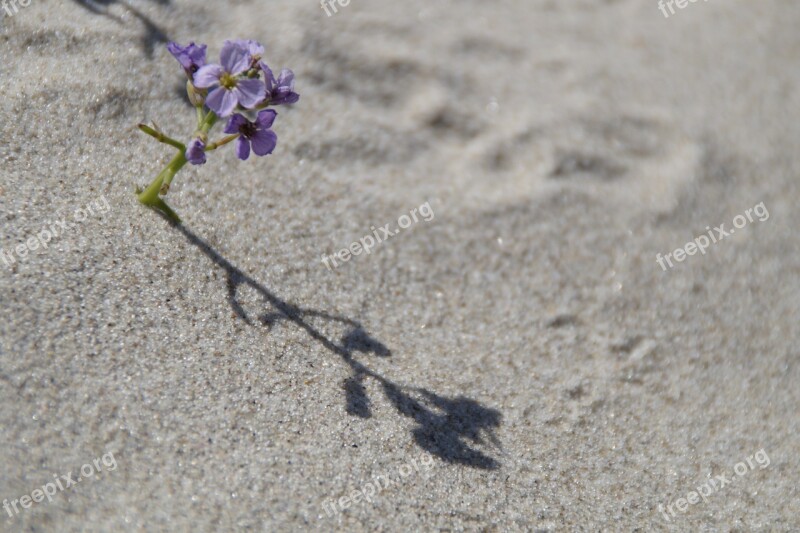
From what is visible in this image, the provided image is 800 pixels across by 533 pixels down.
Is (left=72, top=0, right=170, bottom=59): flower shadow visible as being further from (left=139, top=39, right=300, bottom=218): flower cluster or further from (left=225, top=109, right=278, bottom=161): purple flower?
(left=225, top=109, right=278, bottom=161): purple flower

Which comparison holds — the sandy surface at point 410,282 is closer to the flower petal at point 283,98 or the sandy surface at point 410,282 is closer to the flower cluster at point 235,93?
the flower cluster at point 235,93

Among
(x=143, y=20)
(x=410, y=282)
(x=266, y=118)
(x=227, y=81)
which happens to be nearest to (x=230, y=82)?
(x=227, y=81)

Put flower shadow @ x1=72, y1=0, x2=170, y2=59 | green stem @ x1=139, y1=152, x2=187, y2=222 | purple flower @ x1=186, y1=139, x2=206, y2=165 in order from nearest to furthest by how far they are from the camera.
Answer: purple flower @ x1=186, y1=139, x2=206, y2=165
green stem @ x1=139, y1=152, x2=187, y2=222
flower shadow @ x1=72, y1=0, x2=170, y2=59

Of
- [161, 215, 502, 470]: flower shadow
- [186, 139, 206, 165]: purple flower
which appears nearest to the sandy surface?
[161, 215, 502, 470]: flower shadow

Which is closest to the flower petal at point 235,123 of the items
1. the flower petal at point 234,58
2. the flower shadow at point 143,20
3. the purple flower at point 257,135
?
the purple flower at point 257,135

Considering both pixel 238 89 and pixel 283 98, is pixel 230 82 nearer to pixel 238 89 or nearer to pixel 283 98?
pixel 238 89
